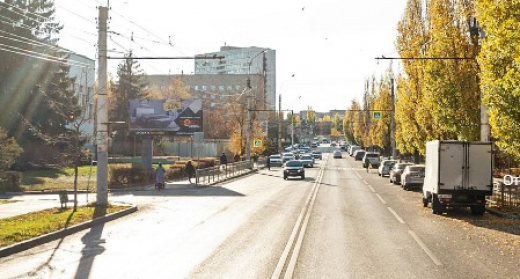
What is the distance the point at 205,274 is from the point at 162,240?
478 centimetres

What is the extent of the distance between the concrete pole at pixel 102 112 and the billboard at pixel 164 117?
24.3 metres

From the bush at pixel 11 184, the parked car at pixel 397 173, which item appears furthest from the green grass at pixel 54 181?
the parked car at pixel 397 173

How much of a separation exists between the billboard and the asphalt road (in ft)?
84.8

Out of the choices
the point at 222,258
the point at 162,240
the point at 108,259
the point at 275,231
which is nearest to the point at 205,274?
the point at 222,258

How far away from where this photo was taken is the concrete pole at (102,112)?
23.4m

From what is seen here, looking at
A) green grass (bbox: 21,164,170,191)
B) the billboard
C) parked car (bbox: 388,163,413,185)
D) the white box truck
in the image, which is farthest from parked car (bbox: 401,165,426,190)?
the billboard

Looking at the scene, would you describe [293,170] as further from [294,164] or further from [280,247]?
[280,247]

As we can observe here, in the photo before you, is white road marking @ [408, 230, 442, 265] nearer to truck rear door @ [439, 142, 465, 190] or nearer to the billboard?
truck rear door @ [439, 142, 465, 190]

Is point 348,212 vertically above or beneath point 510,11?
beneath

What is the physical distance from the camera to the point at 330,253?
1234 cm

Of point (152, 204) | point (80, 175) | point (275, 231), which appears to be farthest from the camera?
point (80, 175)

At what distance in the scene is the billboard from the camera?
→ 158 feet

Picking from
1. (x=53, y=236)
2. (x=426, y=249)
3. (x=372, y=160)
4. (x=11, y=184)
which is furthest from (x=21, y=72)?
(x=426, y=249)

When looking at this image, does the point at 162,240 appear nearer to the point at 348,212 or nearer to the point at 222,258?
the point at 222,258
